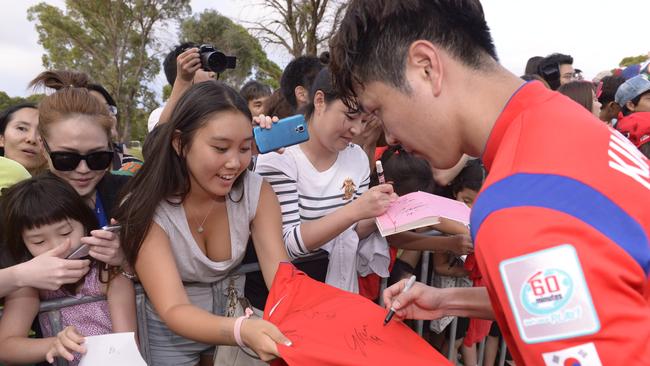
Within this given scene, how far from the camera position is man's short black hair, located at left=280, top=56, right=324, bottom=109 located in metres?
4.19

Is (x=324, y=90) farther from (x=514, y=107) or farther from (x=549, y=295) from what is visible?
(x=549, y=295)

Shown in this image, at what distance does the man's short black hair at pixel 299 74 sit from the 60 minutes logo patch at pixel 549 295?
11.4 feet

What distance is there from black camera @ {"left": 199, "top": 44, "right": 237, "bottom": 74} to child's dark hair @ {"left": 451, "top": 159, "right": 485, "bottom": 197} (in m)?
1.89

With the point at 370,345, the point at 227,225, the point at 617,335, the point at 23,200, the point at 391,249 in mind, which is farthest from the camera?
the point at 391,249

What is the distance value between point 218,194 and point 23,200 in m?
0.86

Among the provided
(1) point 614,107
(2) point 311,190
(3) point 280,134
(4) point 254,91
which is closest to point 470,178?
(2) point 311,190

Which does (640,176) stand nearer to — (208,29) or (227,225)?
(227,225)

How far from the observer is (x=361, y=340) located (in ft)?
5.34

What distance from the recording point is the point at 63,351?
5.63 feet

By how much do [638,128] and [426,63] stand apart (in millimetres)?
3898

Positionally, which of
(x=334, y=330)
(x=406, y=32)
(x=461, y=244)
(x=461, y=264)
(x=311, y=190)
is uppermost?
(x=406, y=32)

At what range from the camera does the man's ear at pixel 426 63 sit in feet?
4.17

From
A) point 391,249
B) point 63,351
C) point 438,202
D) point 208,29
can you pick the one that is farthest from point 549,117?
point 208,29

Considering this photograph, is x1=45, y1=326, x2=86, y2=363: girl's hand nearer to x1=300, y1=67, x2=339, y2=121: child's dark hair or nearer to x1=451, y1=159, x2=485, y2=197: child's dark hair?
Result: x1=300, y1=67, x2=339, y2=121: child's dark hair
